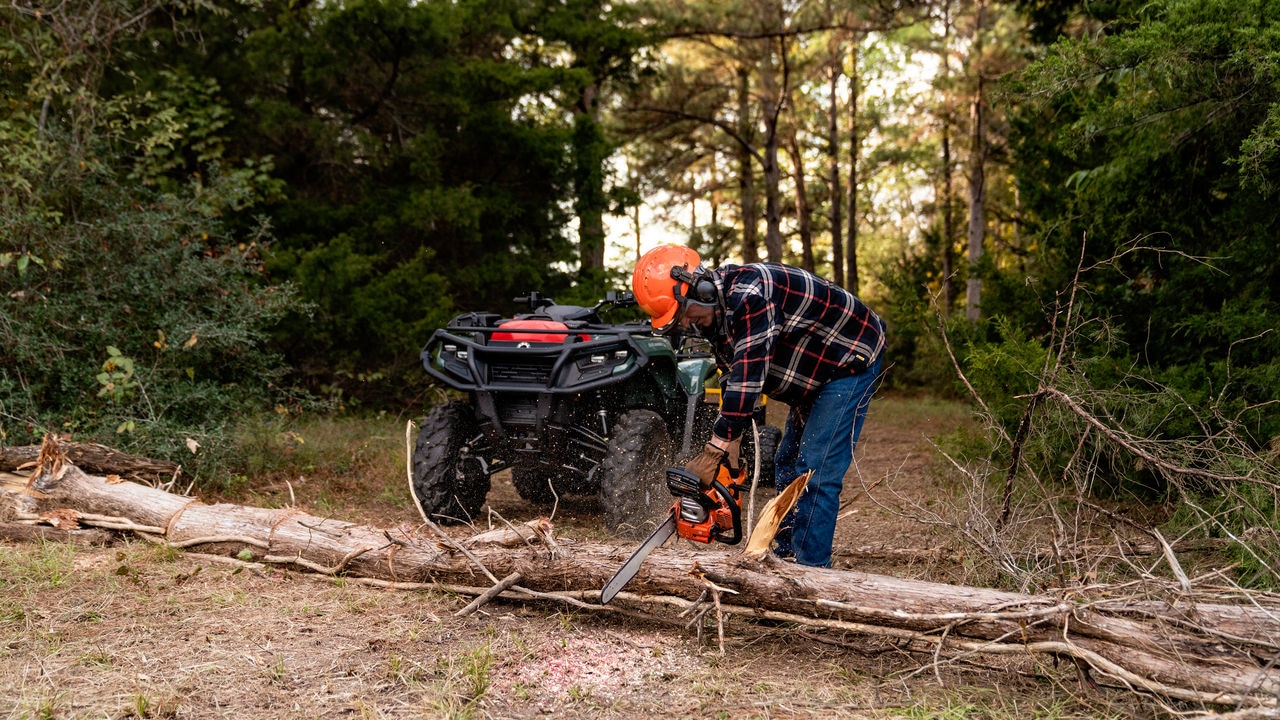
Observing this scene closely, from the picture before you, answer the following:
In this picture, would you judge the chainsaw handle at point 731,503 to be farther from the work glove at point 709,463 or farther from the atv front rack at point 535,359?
the atv front rack at point 535,359

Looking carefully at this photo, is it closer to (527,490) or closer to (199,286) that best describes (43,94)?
(199,286)

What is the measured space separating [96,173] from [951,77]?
52.4 ft

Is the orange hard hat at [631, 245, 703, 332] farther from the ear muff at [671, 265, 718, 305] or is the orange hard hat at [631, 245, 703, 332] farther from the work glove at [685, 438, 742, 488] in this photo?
the work glove at [685, 438, 742, 488]

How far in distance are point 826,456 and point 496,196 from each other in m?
8.18

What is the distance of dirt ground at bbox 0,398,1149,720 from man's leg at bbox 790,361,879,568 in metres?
0.51

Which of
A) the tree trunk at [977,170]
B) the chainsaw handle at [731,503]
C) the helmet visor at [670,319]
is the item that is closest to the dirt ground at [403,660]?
the chainsaw handle at [731,503]

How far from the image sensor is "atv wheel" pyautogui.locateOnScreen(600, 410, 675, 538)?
17.5ft

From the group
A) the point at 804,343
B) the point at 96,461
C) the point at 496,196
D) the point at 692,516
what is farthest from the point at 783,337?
the point at 496,196

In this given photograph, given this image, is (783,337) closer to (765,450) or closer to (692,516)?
(692,516)

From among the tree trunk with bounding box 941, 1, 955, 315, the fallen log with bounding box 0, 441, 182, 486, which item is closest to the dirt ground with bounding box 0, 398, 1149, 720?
the fallen log with bounding box 0, 441, 182, 486

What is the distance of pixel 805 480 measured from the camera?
391 centimetres

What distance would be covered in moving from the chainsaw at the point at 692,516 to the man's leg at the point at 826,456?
22.0 inches

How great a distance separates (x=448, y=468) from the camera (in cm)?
577

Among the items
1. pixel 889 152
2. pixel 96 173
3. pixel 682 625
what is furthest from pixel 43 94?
pixel 889 152
